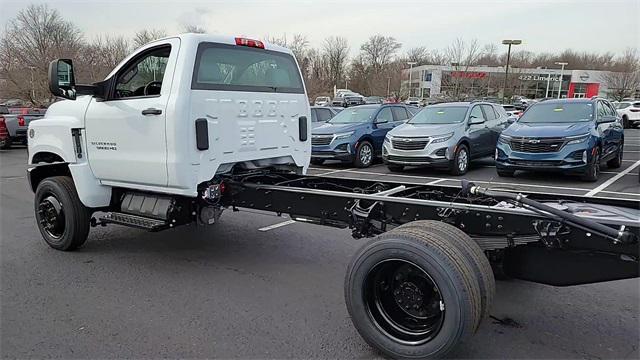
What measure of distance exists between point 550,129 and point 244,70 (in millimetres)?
7467

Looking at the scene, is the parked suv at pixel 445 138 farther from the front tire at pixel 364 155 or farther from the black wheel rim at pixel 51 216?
the black wheel rim at pixel 51 216

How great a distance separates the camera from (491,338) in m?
3.37

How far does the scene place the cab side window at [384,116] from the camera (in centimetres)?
1373

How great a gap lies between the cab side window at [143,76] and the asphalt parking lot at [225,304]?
1828 millimetres

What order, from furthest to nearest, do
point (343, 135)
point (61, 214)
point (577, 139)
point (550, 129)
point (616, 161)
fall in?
point (343, 135) < point (616, 161) < point (550, 129) < point (577, 139) < point (61, 214)

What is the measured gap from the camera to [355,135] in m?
12.7

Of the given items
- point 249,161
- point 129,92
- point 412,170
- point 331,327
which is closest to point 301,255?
point 249,161

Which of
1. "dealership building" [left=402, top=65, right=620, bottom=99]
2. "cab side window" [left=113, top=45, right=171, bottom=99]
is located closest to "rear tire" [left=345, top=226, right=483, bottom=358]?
"cab side window" [left=113, top=45, right=171, bottom=99]

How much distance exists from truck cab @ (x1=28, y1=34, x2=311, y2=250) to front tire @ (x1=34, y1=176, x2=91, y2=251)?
36 mm

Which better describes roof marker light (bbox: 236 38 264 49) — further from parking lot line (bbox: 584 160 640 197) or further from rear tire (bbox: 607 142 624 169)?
rear tire (bbox: 607 142 624 169)

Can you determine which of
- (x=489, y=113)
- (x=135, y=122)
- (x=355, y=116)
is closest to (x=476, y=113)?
(x=489, y=113)

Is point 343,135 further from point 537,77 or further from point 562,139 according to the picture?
point 537,77

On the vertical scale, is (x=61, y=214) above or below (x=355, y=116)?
below

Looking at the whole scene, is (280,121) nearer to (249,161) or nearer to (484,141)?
(249,161)
